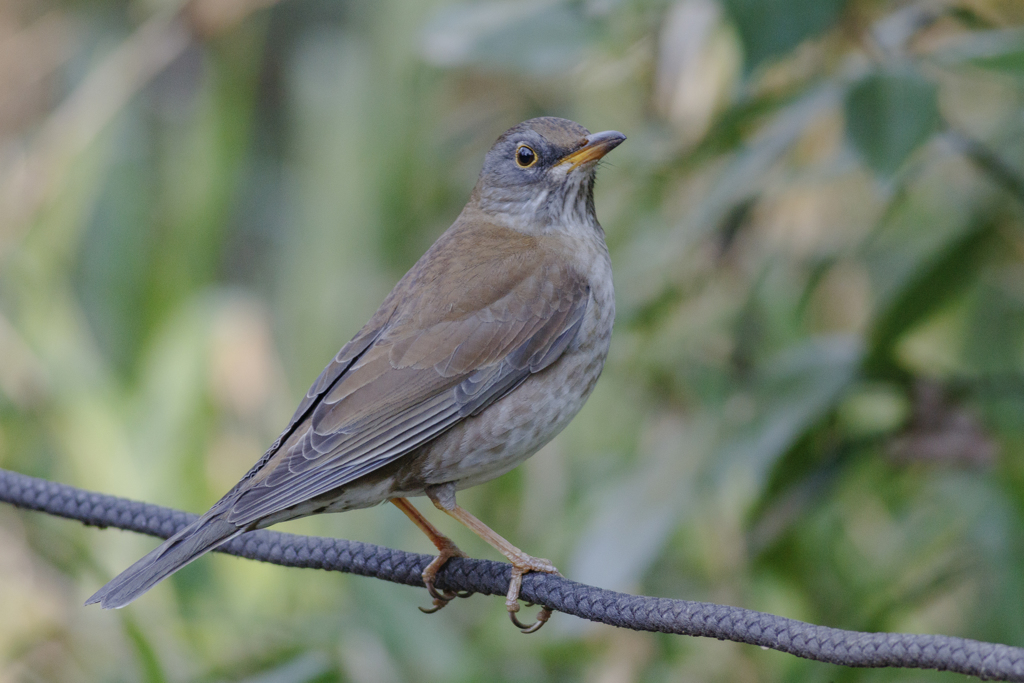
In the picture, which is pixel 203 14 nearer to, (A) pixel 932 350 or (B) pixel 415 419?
(B) pixel 415 419

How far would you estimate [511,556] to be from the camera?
311 cm

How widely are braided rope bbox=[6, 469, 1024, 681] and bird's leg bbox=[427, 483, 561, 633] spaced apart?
0.09ft

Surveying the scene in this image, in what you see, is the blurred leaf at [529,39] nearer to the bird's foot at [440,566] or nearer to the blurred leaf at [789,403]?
the blurred leaf at [789,403]

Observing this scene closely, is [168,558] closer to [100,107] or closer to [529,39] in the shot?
[529,39]

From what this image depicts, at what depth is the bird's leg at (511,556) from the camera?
9.98ft

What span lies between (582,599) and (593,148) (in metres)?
1.70

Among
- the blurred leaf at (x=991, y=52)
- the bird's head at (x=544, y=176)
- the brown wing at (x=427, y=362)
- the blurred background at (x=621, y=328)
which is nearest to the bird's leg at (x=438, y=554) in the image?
the brown wing at (x=427, y=362)

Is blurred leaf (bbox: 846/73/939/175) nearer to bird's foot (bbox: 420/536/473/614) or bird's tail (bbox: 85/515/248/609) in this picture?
bird's foot (bbox: 420/536/473/614)

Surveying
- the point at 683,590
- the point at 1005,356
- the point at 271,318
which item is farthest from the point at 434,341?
the point at 271,318

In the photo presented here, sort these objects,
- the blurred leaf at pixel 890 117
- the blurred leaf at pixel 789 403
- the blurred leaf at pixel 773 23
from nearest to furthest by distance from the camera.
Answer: the blurred leaf at pixel 890 117
the blurred leaf at pixel 773 23
the blurred leaf at pixel 789 403

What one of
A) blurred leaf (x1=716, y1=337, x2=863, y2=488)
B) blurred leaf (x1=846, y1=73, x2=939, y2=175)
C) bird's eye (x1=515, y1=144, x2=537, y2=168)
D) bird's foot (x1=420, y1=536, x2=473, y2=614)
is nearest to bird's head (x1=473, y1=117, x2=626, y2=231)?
bird's eye (x1=515, y1=144, x2=537, y2=168)

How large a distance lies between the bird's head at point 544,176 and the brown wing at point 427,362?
0.28 m

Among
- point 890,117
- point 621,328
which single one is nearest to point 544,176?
point 621,328

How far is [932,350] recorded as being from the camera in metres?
5.74
